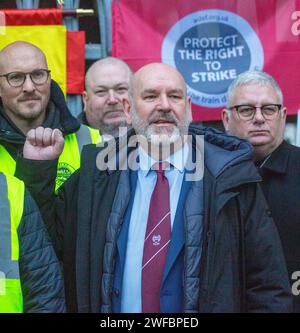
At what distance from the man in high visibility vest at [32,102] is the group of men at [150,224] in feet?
1.57

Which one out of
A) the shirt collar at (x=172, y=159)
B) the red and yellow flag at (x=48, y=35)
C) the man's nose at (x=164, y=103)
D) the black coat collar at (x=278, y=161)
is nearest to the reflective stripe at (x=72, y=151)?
the shirt collar at (x=172, y=159)

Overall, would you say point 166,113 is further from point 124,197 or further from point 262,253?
point 262,253

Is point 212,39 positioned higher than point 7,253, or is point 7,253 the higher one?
point 212,39

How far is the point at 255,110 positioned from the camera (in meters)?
3.38

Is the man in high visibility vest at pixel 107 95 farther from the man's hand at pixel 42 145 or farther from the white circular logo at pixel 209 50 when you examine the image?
the man's hand at pixel 42 145

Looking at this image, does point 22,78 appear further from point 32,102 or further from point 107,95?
point 107,95

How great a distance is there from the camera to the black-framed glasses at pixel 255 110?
3.37 meters

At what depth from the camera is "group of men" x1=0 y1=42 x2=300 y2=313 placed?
2604 millimetres

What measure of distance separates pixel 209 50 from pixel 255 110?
135cm

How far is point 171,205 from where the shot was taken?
2840 mm

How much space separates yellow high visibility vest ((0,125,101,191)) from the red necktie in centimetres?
69

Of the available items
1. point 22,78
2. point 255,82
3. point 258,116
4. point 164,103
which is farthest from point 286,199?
point 22,78

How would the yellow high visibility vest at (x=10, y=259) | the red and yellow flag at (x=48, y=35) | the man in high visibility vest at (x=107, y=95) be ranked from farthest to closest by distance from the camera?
the red and yellow flag at (x=48, y=35) → the man in high visibility vest at (x=107, y=95) → the yellow high visibility vest at (x=10, y=259)
